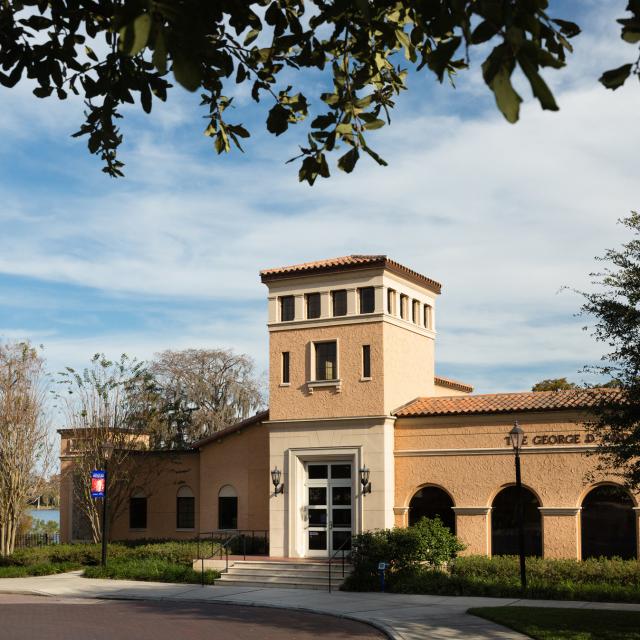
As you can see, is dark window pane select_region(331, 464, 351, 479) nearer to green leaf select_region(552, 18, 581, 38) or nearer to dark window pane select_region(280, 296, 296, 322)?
dark window pane select_region(280, 296, 296, 322)

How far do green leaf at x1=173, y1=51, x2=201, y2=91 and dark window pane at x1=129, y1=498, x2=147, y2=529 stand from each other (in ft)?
98.9

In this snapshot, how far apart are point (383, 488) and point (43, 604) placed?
9.62 meters

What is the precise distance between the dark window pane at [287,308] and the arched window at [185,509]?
753 centimetres

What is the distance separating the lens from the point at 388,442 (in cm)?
2706

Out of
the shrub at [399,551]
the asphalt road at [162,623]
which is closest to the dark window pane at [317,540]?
the shrub at [399,551]

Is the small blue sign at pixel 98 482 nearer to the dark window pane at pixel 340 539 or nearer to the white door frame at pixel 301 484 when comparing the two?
the white door frame at pixel 301 484

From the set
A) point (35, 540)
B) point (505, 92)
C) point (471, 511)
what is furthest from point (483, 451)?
point (505, 92)

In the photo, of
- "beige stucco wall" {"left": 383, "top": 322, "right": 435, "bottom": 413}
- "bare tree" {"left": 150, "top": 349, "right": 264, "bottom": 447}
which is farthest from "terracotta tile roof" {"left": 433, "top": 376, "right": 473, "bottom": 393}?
"bare tree" {"left": 150, "top": 349, "right": 264, "bottom": 447}

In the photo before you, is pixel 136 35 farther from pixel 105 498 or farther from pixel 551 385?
pixel 551 385

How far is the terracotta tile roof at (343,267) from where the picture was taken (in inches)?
1083

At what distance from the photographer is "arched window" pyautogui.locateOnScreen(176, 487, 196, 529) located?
32.2m

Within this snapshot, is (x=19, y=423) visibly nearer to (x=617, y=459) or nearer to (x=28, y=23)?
(x=617, y=459)

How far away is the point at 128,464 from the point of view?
107ft

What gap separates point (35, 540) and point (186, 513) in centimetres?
587
